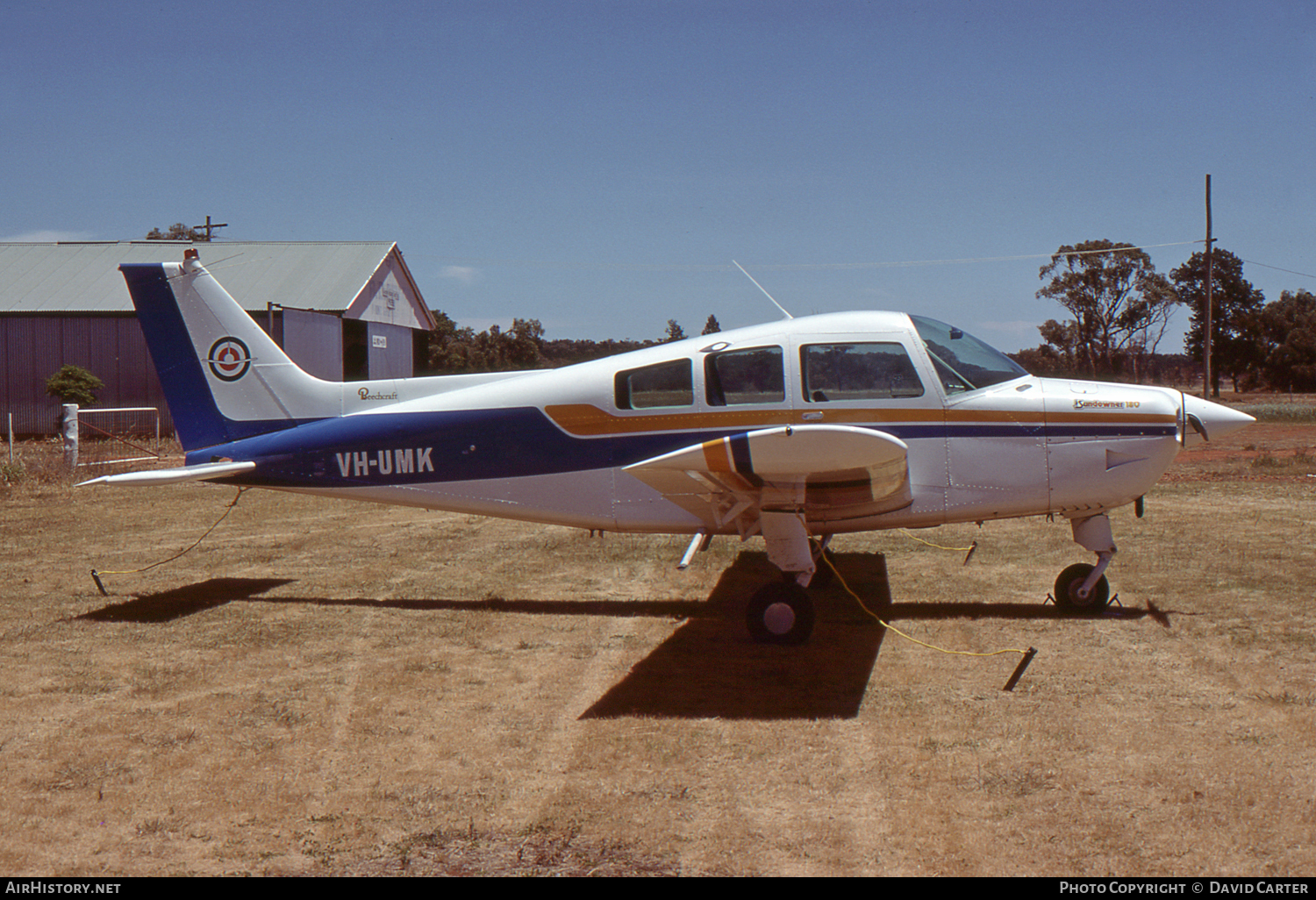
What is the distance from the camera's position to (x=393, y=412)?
28.2ft

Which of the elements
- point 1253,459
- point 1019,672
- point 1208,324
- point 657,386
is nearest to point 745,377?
point 657,386

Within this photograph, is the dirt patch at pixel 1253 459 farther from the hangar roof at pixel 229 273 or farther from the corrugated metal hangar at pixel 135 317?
the hangar roof at pixel 229 273

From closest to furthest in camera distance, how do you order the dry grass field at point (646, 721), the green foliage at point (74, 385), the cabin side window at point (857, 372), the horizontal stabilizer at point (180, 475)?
the dry grass field at point (646, 721) → the cabin side window at point (857, 372) → the horizontal stabilizer at point (180, 475) → the green foliage at point (74, 385)

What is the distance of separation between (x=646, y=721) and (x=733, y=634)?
2129 millimetres

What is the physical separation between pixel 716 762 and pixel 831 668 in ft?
6.32

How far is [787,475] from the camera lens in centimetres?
641

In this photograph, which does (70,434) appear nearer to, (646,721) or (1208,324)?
(646,721)

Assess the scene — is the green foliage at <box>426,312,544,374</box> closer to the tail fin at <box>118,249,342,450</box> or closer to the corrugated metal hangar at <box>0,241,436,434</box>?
the corrugated metal hangar at <box>0,241,436,434</box>

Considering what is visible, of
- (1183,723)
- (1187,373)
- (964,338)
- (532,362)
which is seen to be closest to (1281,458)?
(964,338)

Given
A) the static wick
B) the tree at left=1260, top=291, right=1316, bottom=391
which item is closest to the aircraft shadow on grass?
the static wick

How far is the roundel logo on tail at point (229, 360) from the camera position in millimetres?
9172

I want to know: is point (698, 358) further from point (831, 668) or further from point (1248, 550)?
point (1248, 550)

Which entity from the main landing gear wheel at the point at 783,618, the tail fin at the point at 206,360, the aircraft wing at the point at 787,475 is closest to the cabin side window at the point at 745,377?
the aircraft wing at the point at 787,475

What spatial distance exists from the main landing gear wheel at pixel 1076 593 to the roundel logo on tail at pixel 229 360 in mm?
7781
